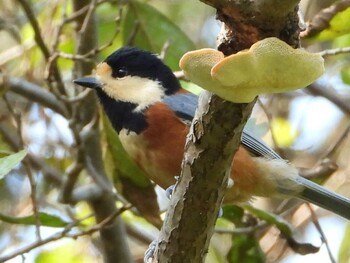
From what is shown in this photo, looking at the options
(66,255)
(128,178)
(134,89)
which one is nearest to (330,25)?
(134,89)

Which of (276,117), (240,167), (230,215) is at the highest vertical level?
(240,167)

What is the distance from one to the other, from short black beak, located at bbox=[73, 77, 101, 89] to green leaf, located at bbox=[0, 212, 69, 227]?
431 millimetres

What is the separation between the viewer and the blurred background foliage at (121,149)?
2238 mm

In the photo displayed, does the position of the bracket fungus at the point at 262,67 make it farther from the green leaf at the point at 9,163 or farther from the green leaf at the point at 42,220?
the green leaf at the point at 42,220

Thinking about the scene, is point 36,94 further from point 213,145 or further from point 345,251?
point 213,145

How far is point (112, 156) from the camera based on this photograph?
248cm

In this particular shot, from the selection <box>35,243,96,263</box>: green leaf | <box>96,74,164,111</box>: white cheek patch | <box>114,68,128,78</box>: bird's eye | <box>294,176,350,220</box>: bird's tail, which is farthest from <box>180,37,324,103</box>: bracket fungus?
<box>35,243,96,263</box>: green leaf

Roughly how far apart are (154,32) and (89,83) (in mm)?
425

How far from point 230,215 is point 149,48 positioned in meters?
0.69

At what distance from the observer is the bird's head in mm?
2477

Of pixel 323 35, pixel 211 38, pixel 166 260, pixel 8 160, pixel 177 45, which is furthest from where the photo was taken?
pixel 211 38

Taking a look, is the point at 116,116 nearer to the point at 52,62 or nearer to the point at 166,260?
the point at 52,62

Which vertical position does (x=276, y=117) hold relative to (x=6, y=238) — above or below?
above

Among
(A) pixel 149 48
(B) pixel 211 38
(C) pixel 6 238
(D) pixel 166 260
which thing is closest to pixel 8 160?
(D) pixel 166 260
